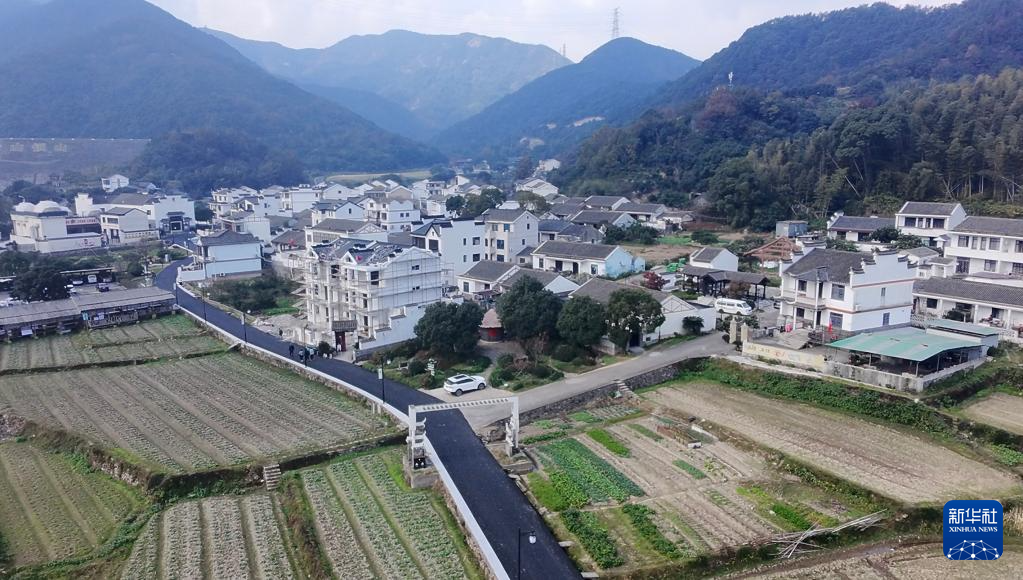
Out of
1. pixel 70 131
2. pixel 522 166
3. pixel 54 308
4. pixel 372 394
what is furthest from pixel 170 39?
pixel 372 394

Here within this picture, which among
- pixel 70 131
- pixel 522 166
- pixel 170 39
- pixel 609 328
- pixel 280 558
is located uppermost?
pixel 170 39

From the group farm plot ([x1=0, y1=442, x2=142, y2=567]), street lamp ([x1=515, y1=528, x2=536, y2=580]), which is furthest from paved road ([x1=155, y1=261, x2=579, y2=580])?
farm plot ([x1=0, y1=442, x2=142, y2=567])

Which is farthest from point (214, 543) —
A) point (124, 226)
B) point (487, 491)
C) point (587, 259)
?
point (124, 226)

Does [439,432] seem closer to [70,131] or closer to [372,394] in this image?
[372,394]

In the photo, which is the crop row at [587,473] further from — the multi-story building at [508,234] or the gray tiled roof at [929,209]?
the gray tiled roof at [929,209]

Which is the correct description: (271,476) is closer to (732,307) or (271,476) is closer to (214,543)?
(214,543)

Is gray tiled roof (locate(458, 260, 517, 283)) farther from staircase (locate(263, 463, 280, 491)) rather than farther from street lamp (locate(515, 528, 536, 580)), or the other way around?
street lamp (locate(515, 528, 536, 580))
